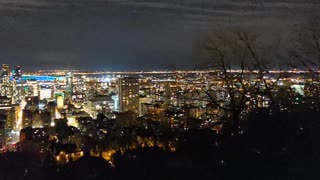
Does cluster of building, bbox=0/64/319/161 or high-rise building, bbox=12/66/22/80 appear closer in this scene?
cluster of building, bbox=0/64/319/161

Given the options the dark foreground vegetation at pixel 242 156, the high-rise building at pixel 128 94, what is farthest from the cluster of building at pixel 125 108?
the dark foreground vegetation at pixel 242 156

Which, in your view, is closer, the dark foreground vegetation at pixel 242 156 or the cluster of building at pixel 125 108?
the dark foreground vegetation at pixel 242 156

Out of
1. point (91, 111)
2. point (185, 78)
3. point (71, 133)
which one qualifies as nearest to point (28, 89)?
point (91, 111)

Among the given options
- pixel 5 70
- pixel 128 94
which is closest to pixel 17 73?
pixel 5 70

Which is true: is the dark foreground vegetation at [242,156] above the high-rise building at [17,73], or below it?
below

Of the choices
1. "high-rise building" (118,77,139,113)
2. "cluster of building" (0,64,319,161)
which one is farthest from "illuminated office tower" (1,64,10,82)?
"high-rise building" (118,77,139,113)

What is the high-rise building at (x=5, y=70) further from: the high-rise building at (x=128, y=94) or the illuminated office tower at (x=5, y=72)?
the high-rise building at (x=128, y=94)

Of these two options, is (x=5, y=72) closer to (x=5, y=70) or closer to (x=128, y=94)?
(x=5, y=70)

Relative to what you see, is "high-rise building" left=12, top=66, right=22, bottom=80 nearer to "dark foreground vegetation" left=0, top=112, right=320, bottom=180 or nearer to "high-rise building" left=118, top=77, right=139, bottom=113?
"high-rise building" left=118, top=77, right=139, bottom=113
